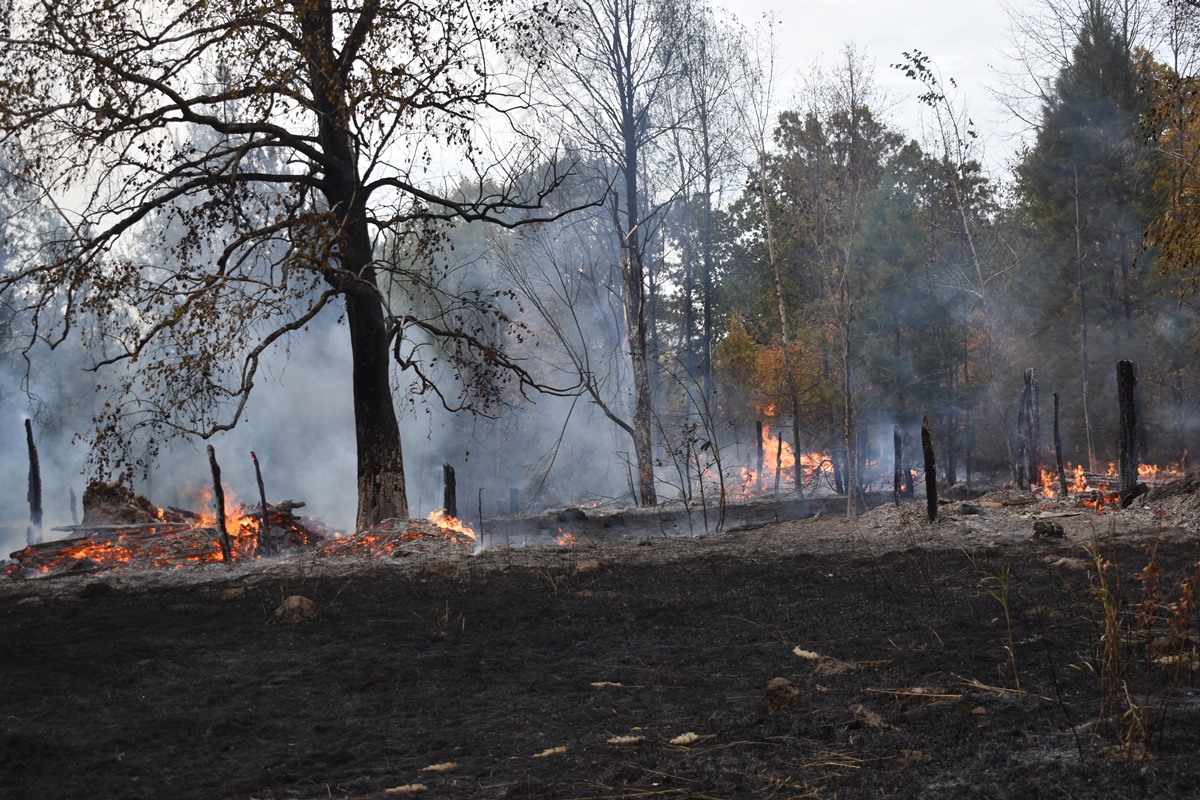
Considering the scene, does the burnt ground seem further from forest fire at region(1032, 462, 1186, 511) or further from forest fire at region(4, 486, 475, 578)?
forest fire at region(1032, 462, 1186, 511)

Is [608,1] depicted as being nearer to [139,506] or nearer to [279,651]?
[139,506]

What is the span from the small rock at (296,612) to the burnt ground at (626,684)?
91 mm

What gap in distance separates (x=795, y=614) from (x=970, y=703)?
3.10 metres

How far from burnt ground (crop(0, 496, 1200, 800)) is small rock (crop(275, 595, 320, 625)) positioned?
91 millimetres

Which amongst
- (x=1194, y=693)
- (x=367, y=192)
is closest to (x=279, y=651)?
(x=1194, y=693)

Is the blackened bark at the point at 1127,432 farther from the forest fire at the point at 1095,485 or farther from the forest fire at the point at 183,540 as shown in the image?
the forest fire at the point at 183,540

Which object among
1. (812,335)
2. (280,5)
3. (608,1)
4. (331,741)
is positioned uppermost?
(608,1)

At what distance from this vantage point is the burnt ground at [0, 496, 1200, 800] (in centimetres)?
393

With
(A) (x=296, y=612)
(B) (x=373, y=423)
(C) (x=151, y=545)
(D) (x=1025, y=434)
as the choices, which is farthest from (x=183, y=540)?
(D) (x=1025, y=434)

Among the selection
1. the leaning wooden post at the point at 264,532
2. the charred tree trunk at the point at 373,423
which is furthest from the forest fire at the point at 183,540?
the charred tree trunk at the point at 373,423

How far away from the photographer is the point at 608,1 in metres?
24.9

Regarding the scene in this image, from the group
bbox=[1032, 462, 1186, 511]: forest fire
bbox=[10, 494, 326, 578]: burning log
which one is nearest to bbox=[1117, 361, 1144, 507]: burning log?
bbox=[1032, 462, 1186, 511]: forest fire

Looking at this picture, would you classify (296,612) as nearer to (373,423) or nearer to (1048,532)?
(373,423)

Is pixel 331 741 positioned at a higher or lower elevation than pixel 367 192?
lower
